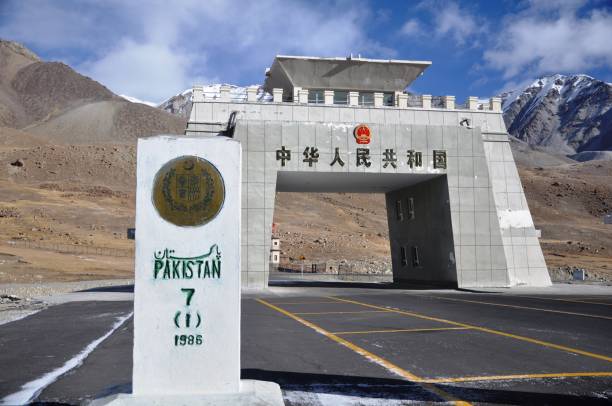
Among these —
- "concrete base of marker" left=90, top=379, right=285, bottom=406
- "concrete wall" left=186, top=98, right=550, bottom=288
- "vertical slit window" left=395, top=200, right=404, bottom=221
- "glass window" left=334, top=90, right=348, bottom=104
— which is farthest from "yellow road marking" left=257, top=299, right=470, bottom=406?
"vertical slit window" left=395, top=200, right=404, bottom=221

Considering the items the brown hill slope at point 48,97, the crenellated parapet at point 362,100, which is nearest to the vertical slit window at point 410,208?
the crenellated parapet at point 362,100

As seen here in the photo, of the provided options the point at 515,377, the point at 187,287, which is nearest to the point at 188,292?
the point at 187,287

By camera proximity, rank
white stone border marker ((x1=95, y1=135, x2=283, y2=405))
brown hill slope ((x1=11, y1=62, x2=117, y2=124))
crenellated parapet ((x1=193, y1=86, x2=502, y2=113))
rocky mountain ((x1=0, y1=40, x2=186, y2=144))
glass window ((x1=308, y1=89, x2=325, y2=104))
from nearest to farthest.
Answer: white stone border marker ((x1=95, y1=135, x2=283, y2=405))
crenellated parapet ((x1=193, y1=86, x2=502, y2=113))
glass window ((x1=308, y1=89, x2=325, y2=104))
rocky mountain ((x1=0, y1=40, x2=186, y2=144))
brown hill slope ((x1=11, y1=62, x2=117, y2=124))

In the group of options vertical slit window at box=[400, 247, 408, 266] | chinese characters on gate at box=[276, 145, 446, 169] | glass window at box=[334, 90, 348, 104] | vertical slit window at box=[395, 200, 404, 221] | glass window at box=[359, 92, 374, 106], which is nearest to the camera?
chinese characters on gate at box=[276, 145, 446, 169]

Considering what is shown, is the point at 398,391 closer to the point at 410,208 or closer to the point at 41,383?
the point at 41,383

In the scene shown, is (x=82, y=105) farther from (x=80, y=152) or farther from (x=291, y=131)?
(x=291, y=131)

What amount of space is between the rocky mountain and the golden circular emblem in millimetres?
150773

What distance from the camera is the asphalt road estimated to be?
6.00 metres

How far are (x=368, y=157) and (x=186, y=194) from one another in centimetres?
2152

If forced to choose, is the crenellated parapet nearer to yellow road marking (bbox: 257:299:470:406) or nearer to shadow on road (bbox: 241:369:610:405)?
yellow road marking (bbox: 257:299:470:406)

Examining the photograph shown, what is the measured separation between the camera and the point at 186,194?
17.1 ft

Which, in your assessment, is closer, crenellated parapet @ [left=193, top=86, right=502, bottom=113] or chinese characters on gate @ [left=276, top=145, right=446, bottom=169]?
chinese characters on gate @ [left=276, top=145, right=446, bottom=169]

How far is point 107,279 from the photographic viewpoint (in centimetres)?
3900

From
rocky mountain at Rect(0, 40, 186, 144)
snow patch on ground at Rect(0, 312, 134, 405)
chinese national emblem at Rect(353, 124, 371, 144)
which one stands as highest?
rocky mountain at Rect(0, 40, 186, 144)
